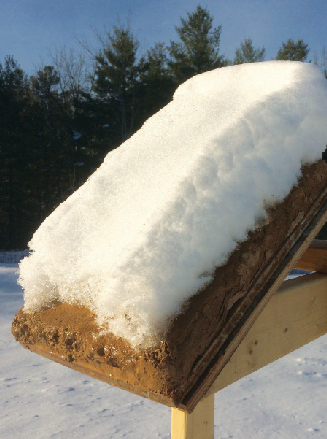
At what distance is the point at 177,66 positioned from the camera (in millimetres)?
14734

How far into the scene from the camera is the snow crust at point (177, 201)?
457 mm

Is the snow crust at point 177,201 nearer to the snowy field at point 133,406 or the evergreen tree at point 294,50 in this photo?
the snowy field at point 133,406

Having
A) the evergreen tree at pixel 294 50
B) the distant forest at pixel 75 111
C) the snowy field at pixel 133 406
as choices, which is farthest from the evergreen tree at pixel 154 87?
the snowy field at pixel 133 406

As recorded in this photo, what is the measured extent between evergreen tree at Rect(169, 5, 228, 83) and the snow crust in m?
14.6

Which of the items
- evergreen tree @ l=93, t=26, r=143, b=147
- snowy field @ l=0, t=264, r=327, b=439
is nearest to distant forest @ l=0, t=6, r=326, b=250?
evergreen tree @ l=93, t=26, r=143, b=147

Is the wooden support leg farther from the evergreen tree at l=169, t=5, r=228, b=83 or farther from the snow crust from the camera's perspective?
the evergreen tree at l=169, t=5, r=228, b=83

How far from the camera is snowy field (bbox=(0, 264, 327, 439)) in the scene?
7.48 ft

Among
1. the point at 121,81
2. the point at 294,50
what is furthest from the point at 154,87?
the point at 294,50

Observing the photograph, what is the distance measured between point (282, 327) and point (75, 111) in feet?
53.5

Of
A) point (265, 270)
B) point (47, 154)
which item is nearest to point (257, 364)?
point (265, 270)

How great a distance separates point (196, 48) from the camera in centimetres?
1500

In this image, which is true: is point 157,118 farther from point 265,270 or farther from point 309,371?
point 309,371

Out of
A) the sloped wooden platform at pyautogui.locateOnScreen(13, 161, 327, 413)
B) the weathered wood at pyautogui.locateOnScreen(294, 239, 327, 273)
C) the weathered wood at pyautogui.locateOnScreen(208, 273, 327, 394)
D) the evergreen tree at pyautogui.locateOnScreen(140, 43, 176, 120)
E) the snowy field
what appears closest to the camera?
→ the sloped wooden platform at pyautogui.locateOnScreen(13, 161, 327, 413)

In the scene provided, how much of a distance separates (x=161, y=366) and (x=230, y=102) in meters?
0.53
